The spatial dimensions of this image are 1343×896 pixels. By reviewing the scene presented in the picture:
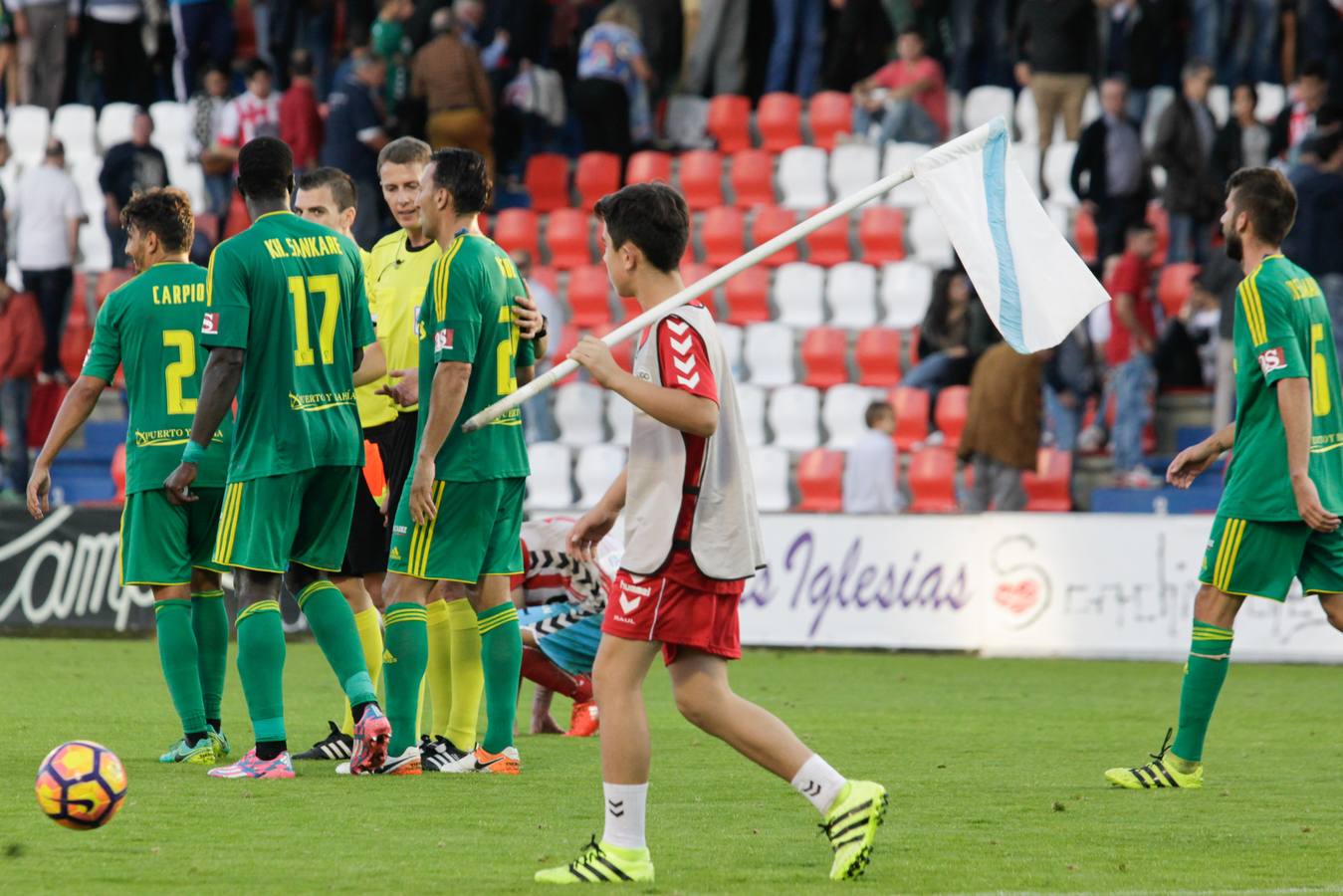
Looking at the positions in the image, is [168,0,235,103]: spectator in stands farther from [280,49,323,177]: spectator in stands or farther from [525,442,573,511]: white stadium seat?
[525,442,573,511]: white stadium seat

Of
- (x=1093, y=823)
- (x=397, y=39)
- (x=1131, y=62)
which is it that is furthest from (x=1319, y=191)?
(x=1093, y=823)

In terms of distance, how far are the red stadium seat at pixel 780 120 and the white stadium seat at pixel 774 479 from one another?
4.97 metres

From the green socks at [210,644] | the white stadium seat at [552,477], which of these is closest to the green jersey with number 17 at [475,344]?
the green socks at [210,644]

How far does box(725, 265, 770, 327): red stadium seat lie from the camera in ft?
69.7

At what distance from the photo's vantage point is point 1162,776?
810 cm

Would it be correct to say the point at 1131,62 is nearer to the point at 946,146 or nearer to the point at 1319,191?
the point at 1319,191

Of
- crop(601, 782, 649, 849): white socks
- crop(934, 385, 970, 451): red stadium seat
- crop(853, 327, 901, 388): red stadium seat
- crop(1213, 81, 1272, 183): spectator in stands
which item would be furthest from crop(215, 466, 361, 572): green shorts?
crop(1213, 81, 1272, 183): spectator in stands

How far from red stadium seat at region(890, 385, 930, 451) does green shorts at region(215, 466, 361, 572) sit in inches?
448

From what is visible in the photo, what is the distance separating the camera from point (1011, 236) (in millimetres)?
Result: 6617

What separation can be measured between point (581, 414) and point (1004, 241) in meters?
14.4

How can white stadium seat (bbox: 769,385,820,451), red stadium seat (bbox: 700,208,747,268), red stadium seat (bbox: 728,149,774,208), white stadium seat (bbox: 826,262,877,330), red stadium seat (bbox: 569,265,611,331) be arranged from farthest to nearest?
red stadium seat (bbox: 728,149,774,208) → red stadium seat (bbox: 700,208,747,268) → red stadium seat (bbox: 569,265,611,331) → white stadium seat (bbox: 826,262,877,330) → white stadium seat (bbox: 769,385,820,451)

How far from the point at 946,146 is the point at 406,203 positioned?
9.70 ft

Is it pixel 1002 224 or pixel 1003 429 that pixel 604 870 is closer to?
pixel 1002 224

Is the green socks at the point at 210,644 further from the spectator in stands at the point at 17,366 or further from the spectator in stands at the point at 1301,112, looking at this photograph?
the spectator in stands at the point at 1301,112
